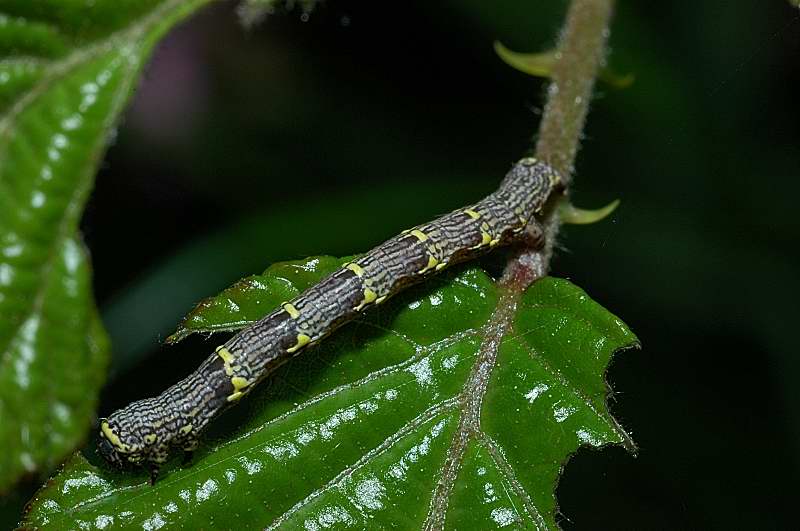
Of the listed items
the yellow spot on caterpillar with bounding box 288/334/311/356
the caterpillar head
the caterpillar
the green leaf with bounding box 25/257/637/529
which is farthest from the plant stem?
the caterpillar head

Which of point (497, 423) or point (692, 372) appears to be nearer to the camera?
point (497, 423)

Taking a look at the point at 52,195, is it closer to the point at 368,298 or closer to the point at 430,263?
the point at 368,298

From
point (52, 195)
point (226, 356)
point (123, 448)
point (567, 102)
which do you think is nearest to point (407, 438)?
point (226, 356)

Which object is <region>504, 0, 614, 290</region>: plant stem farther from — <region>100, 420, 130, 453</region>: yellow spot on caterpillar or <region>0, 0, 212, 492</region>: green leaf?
<region>0, 0, 212, 492</region>: green leaf

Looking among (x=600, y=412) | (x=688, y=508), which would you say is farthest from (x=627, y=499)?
(x=600, y=412)

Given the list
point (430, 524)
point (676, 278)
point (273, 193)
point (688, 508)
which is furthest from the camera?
point (273, 193)

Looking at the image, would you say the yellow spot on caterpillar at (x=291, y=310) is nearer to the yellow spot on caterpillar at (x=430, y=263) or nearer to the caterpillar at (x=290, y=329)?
the caterpillar at (x=290, y=329)

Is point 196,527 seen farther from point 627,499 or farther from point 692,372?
point 692,372
